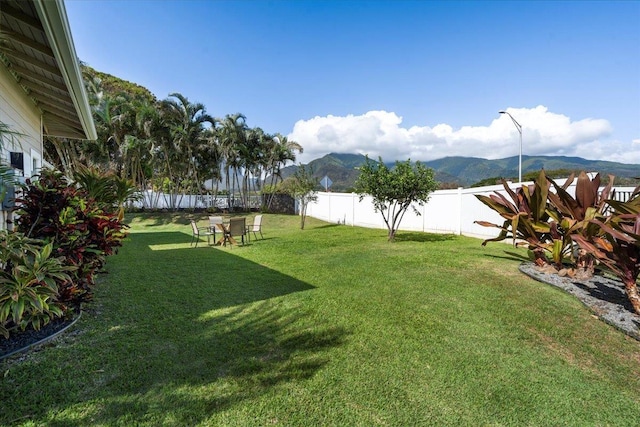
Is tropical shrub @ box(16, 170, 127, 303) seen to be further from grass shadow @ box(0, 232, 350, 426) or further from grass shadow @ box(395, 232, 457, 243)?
grass shadow @ box(395, 232, 457, 243)

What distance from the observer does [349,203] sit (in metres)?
18.9

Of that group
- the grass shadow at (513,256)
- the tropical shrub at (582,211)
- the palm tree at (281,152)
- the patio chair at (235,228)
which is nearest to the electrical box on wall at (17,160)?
the patio chair at (235,228)

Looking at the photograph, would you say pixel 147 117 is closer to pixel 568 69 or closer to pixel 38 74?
pixel 38 74

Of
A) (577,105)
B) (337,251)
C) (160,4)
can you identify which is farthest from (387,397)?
(577,105)

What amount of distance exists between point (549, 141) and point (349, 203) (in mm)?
50127

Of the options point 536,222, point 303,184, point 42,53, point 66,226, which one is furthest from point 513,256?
point 303,184

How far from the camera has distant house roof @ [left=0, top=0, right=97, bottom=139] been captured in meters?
2.96

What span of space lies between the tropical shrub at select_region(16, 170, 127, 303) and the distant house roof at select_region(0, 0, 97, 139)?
1.54m

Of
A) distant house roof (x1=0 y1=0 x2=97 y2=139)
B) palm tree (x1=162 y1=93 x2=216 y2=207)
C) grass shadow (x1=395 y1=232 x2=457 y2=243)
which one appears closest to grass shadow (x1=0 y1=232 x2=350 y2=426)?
distant house roof (x1=0 y1=0 x2=97 y2=139)

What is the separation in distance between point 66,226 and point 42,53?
239 cm

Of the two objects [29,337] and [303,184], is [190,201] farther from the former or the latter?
[29,337]

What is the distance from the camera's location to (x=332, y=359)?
3.01 meters

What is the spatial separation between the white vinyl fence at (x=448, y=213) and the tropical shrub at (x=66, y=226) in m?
9.40

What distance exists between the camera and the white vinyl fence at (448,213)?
10.7m
